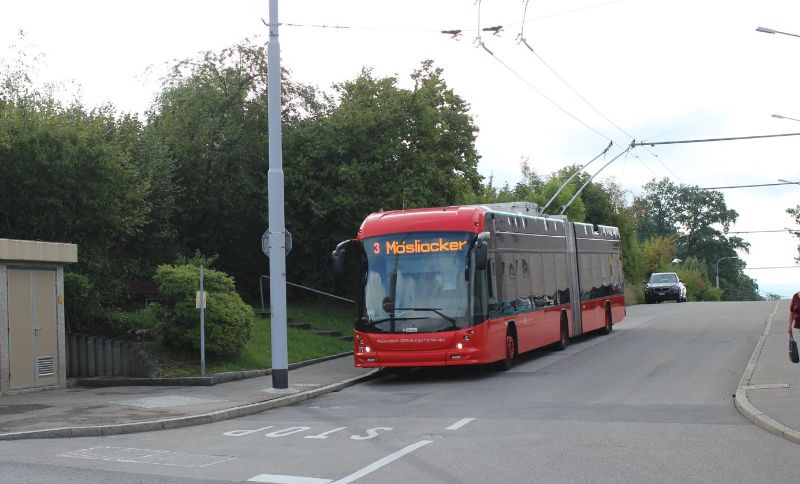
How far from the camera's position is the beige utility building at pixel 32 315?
16953mm

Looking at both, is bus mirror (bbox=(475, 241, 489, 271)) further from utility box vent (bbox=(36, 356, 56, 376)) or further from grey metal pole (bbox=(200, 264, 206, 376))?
utility box vent (bbox=(36, 356, 56, 376))

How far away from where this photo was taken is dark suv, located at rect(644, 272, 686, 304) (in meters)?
56.3

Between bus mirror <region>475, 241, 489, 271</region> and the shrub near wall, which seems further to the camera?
the shrub near wall

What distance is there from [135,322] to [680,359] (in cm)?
1231

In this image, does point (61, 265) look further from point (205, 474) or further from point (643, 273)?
point (643, 273)

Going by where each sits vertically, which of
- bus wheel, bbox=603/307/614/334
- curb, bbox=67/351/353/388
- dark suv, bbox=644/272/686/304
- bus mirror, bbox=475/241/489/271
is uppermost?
bus mirror, bbox=475/241/489/271

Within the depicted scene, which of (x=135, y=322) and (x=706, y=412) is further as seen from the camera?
(x=135, y=322)

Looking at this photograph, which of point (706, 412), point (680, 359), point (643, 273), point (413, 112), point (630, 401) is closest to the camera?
point (706, 412)

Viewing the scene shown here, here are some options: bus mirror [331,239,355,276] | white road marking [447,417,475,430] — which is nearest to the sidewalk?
bus mirror [331,239,355,276]

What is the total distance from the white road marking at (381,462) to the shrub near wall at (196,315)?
9004 millimetres

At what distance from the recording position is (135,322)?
21188 mm

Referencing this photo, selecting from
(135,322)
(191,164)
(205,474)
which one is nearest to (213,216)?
(191,164)

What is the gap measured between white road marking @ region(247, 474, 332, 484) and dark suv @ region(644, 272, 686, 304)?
1979 inches

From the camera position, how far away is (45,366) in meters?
17.8
